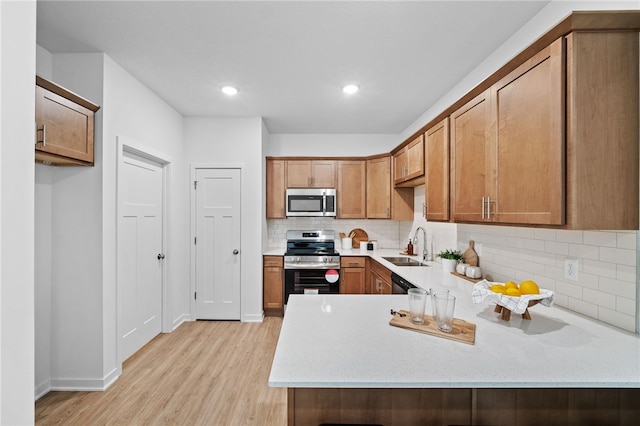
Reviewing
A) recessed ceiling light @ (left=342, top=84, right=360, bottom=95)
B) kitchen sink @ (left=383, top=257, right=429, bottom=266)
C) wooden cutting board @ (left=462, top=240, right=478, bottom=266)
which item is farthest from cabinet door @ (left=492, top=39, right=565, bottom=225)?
kitchen sink @ (left=383, top=257, right=429, bottom=266)

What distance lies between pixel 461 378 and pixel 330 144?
3.94m

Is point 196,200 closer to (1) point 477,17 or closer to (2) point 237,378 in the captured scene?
(2) point 237,378

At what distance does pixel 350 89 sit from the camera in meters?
2.90

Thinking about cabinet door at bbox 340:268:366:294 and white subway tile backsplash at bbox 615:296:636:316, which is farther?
cabinet door at bbox 340:268:366:294

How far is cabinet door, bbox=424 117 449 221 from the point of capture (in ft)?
7.52

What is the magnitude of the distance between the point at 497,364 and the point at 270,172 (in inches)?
146

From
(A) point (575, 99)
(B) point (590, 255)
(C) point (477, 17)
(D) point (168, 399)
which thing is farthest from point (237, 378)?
(C) point (477, 17)

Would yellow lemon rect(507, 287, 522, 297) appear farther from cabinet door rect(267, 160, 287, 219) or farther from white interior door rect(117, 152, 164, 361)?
cabinet door rect(267, 160, 287, 219)

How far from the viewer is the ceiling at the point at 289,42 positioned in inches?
70.6

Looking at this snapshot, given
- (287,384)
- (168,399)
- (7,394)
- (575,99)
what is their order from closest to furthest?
(7,394)
(287,384)
(575,99)
(168,399)

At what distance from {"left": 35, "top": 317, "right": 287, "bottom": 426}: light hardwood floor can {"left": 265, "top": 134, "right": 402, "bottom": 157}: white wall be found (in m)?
2.69

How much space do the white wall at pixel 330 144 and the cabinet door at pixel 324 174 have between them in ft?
0.74

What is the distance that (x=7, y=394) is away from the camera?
533 mm

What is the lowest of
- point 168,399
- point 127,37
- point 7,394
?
point 168,399
